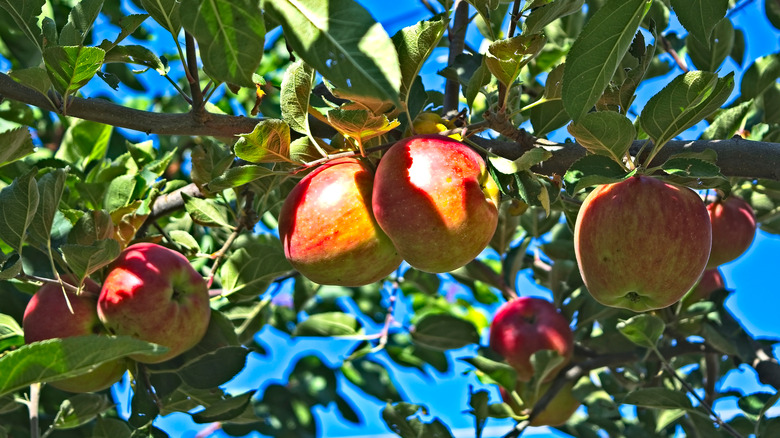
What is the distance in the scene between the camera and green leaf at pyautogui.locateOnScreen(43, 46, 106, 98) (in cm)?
114

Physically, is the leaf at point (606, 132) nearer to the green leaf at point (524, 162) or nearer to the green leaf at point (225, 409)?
the green leaf at point (524, 162)

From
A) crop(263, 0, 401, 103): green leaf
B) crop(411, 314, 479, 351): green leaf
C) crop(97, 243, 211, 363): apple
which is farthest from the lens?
crop(411, 314, 479, 351): green leaf

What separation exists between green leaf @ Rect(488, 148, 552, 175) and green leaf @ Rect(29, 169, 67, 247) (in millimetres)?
718

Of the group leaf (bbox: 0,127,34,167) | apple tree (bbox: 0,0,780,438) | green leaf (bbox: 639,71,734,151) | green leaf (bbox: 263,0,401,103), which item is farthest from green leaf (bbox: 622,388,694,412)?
leaf (bbox: 0,127,34,167)

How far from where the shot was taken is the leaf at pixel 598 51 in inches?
34.8

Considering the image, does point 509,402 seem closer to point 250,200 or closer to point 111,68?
point 250,200

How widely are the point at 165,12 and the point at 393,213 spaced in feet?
1.48

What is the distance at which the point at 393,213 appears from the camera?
110 cm

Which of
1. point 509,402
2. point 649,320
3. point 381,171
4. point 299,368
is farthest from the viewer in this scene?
point 299,368

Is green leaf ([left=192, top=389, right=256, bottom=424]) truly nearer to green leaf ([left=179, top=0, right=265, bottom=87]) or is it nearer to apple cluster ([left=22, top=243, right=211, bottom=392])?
apple cluster ([left=22, top=243, right=211, bottom=392])

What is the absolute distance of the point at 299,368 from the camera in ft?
9.48

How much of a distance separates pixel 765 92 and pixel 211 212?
1.36 meters

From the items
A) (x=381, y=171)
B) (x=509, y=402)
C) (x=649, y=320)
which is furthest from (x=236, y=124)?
(x=509, y=402)

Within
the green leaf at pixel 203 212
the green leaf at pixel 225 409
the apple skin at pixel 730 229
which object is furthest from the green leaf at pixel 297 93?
the apple skin at pixel 730 229
